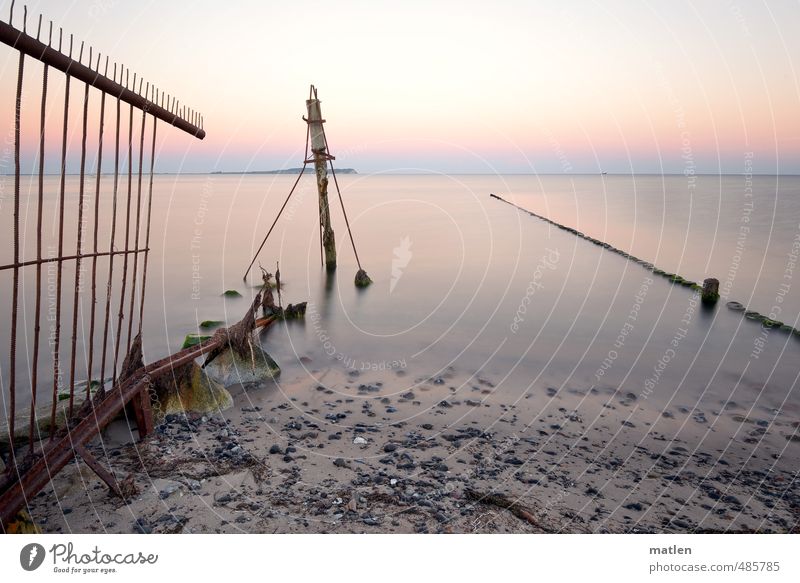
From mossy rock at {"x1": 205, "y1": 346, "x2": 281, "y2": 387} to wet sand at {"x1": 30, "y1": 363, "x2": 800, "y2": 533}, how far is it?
35 cm

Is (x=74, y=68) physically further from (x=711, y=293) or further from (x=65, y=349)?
(x=711, y=293)

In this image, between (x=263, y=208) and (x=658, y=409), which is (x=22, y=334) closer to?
(x=658, y=409)

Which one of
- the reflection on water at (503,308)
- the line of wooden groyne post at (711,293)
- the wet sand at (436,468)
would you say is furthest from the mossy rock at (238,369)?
the line of wooden groyne post at (711,293)

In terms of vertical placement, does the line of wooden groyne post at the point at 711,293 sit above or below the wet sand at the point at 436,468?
above

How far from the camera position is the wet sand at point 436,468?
534 cm

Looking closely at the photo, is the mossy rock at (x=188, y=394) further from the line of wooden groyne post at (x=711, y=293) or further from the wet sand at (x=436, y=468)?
the line of wooden groyne post at (x=711, y=293)

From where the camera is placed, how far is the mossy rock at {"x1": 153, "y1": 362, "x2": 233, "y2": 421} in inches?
303

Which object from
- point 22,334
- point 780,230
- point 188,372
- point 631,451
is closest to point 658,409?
point 631,451

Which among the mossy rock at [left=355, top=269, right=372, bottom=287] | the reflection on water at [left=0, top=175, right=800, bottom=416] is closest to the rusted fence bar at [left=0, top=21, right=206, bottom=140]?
the reflection on water at [left=0, top=175, right=800, bottom=416]

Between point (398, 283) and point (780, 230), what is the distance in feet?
109

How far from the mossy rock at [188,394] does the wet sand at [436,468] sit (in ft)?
0.72

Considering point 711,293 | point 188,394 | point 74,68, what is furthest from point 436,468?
point 711,293

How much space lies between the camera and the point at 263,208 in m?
53.2

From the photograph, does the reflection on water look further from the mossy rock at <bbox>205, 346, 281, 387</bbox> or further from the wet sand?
the wet sand
